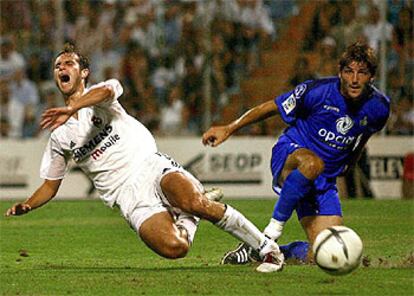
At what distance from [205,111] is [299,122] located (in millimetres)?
9430

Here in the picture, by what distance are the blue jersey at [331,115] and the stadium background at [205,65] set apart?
9.46 m

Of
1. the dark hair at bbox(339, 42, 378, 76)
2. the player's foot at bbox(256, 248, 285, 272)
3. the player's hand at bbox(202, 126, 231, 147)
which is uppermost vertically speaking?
the dark hair at bbox(339, 42, 378, 76)

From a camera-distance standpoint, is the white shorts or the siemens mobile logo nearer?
the white shorts

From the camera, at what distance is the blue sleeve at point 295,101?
31.0 ft

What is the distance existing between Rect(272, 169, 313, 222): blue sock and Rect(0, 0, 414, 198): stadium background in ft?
32.6

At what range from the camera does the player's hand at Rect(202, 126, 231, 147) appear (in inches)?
350

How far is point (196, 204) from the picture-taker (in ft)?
28.2

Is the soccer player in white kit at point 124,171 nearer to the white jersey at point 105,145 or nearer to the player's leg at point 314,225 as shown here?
the white jersey at point 105,145

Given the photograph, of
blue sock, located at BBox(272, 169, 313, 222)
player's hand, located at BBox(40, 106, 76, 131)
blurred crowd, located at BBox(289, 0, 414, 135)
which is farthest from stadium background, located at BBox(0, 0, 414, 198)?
player's hand, located at BBox(40, 106, 76, 131)

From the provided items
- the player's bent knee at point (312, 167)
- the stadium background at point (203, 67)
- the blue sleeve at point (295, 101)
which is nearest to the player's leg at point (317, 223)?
the player's bent knee at point (312, 167)

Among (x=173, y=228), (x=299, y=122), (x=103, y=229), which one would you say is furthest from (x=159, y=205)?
(x=103, y=229)

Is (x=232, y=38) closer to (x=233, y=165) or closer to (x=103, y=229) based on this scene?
(x=233, y=165)

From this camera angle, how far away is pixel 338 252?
7.90m

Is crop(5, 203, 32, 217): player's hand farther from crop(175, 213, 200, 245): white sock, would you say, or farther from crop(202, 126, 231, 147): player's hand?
crop(202, 126, 231, 147): player's hand
